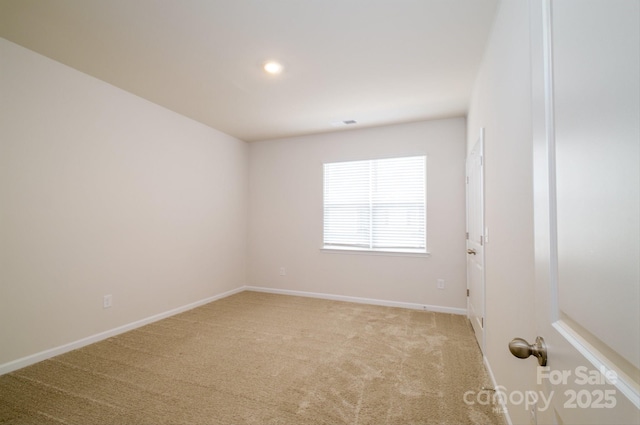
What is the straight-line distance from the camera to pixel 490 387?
2.15 metres

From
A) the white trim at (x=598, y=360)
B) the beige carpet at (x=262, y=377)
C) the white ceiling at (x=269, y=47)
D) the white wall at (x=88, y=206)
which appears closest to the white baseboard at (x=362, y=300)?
the beige carpet at (x=262, y=377)

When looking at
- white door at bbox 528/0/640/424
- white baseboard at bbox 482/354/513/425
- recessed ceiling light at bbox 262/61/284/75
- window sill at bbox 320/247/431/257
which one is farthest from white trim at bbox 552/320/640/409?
window sill at bbox 320/247/431/257

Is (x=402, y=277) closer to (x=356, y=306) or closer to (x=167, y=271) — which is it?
(x=356, y=306)

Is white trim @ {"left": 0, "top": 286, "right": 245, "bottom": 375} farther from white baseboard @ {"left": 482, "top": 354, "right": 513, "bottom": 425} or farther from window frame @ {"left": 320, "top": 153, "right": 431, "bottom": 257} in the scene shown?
white baseboard @ {"left": 482, "top": 354, "right": 513, "bottom": 425}

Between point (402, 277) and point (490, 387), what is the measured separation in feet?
6.83

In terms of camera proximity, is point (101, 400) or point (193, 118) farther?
point (193, 118)

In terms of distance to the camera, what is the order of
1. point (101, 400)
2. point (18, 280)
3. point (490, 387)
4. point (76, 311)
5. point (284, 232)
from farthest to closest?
point (284, 232), point (76, 311), point (18, 280), point (490, 387), point (101, 400)

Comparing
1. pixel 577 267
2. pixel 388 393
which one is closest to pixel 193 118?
pixel 388 393

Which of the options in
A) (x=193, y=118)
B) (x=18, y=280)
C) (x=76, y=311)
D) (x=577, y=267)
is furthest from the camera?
(x=193, y=118)

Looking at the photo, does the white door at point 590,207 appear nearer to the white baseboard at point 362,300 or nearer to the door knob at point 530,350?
the door knob at point 530,350

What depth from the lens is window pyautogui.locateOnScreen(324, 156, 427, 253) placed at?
421 cm

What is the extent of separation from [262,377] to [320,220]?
278 cm

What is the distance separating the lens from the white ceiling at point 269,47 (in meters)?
1.96

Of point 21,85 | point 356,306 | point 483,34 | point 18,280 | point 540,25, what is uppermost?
point 483,34
